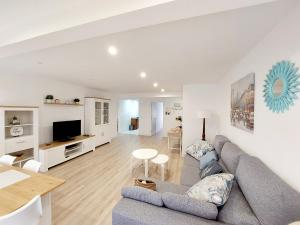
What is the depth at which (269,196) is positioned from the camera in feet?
3.92

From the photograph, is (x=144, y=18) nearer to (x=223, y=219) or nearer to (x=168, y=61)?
(x=168, y=61)

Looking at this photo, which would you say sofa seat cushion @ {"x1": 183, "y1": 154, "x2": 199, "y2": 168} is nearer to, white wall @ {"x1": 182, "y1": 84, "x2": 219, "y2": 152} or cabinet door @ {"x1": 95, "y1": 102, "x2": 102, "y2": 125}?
white wall @ {"x1": 182, "y1": 84, "x2": 219, "y2": 152}

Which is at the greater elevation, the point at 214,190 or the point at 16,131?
the point at 16,131

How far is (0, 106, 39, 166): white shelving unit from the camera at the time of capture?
2.97 m

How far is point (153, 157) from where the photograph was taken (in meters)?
3.20

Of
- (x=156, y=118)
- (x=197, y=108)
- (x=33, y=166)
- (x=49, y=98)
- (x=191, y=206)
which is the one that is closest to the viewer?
(x=191, y=206)

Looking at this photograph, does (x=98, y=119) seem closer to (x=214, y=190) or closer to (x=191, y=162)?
(x=191, y=162)

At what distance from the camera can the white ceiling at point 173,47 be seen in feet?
4.53

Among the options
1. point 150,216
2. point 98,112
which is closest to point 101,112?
point 98,112

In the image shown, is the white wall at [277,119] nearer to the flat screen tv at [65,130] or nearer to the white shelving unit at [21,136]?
the white shelving unit at [21,136]

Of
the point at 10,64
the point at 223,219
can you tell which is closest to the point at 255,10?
the point at 223,219

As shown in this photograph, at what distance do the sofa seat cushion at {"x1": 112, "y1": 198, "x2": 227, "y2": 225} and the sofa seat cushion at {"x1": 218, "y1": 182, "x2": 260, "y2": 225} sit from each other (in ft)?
0.41

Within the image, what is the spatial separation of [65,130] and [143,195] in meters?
3.77

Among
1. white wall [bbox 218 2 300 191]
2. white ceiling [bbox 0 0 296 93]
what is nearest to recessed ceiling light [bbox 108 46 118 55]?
white ceiling [bbox 0 0 296 93]
